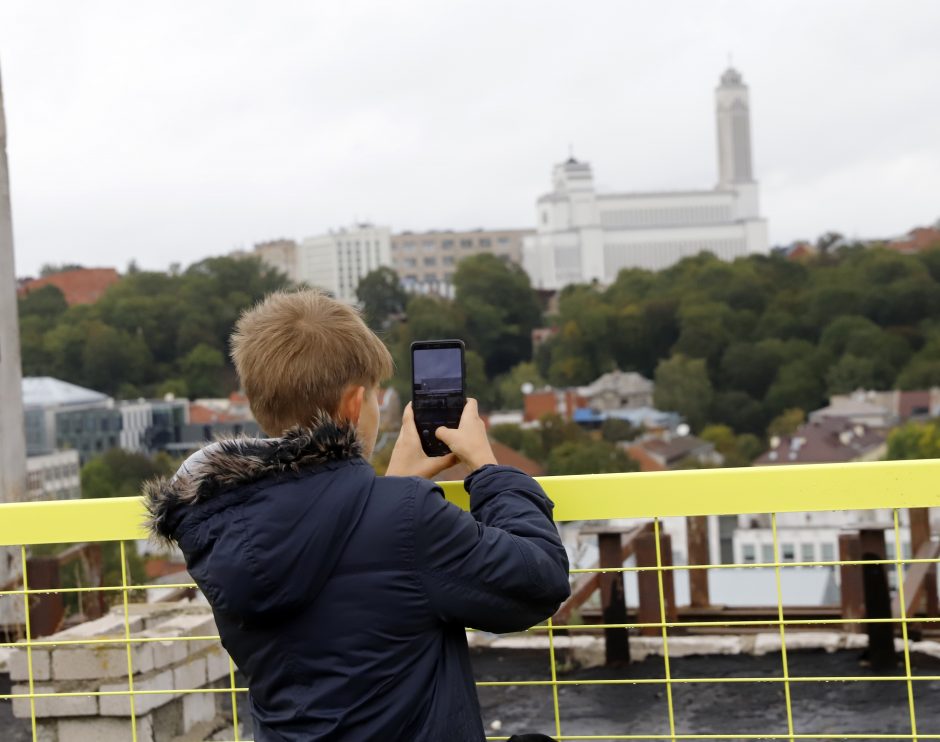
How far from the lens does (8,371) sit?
34.6ft

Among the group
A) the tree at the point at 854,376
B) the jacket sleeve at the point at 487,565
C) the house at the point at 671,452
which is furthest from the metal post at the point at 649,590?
the tree at the point at 854,376

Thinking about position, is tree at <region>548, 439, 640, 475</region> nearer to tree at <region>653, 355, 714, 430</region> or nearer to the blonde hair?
tree at <region>653, 355, 714, 430</region>

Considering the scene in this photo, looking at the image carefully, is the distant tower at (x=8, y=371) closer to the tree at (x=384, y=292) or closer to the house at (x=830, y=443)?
the house at (x=830, y=443)

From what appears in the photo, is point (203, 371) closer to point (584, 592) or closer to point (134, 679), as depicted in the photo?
point (584, 592)

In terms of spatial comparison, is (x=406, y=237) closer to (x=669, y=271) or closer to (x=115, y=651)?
(x=669, y=271)

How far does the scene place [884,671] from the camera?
16.3ft

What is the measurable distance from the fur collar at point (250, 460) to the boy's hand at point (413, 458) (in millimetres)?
221

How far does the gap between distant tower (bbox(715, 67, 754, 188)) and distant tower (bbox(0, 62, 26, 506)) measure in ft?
450

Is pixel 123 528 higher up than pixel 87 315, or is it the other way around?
pixel 87 315

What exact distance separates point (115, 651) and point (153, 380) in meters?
83.8

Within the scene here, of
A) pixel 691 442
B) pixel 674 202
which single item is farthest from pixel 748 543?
pixel 674 202

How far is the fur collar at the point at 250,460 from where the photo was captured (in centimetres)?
148

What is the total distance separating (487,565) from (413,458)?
0.31 metres

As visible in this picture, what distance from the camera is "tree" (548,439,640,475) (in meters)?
64.3
